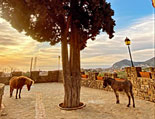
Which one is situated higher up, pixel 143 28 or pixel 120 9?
pixel 120 9

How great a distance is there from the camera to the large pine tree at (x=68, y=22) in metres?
4.13

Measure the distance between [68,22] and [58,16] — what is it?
0.47m

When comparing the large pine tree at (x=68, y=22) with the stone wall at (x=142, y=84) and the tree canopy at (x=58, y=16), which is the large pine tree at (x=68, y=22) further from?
the stone wall at (x=142, y=84)

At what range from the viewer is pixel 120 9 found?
5.57 metres

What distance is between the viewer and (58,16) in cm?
457

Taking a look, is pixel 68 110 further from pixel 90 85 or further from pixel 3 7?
pixel 90 85

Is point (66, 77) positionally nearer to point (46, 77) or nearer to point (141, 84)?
point (141, 84)

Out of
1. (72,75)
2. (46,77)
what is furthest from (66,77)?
(46,77)

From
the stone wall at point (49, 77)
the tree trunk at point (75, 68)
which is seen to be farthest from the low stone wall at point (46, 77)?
the tree trunk at point (75, 68)

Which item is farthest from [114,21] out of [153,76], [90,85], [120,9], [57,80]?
[57,80]

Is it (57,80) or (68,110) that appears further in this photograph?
(57,80)

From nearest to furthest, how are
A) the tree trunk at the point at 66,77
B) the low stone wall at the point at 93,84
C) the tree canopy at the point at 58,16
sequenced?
the tree canopy at the point at 58,16, the tree trunk at the point at 66,77, the low stone wall at the point at 93,84

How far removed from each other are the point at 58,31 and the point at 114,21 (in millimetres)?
2643

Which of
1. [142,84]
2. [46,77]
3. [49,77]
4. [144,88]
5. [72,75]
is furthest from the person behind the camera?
[49,77]
